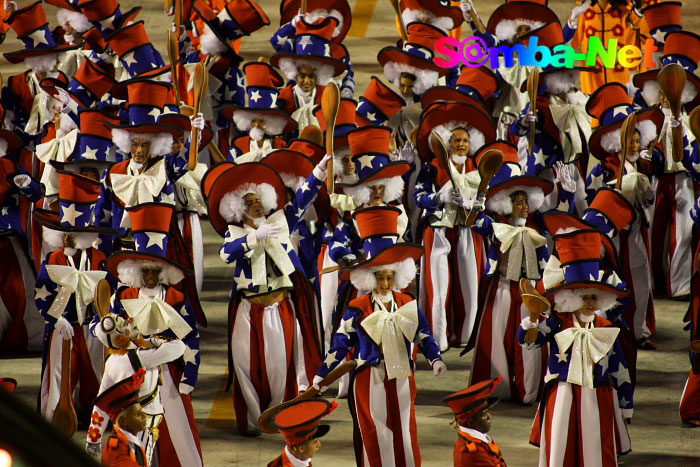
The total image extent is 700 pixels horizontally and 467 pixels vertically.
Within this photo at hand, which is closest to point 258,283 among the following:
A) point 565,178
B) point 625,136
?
point 565,178

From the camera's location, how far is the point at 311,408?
516cm

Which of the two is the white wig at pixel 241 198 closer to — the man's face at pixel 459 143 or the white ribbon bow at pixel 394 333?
the white ribbon bow at pixel 394 333

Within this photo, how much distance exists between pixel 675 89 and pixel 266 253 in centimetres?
375

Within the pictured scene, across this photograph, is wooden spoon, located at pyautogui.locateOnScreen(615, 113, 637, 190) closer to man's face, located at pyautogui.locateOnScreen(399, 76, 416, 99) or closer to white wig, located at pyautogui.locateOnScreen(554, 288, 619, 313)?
white wig, located at pyautogui.locateOnScreen(554, 288, 619, 313)

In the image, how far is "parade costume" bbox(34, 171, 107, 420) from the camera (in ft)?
23.2

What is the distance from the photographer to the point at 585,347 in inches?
235

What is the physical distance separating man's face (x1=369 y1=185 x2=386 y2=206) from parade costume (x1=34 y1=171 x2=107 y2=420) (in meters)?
1.97

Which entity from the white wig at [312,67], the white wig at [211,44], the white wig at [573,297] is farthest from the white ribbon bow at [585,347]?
the white wig at [211,44]

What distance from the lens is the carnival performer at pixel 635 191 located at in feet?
27.2

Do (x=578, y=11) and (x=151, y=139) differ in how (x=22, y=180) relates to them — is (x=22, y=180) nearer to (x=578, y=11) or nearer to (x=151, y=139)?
(x=151, y=139)

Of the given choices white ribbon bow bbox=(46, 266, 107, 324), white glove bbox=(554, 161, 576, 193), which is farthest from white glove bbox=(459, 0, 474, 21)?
white ribbon bow bbox=(46, 266, 107, 324)

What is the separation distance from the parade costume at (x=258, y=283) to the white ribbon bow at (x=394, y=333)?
116 centimetres

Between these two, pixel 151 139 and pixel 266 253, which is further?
pixel 151 139

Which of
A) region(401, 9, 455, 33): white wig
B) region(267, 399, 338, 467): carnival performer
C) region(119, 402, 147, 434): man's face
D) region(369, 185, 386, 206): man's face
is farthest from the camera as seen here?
region(401, 9, 455, 33): white wig
